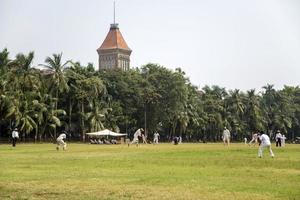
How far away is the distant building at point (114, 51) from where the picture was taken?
161375 mm

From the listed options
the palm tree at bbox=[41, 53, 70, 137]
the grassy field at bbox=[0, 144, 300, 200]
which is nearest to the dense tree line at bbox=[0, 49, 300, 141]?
the palm tree at bbox=[41, 53, 70, 137]

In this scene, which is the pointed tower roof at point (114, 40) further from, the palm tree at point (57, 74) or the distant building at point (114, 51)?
the palm tree at point (57, 74)

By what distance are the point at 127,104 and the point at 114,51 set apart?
7493 cm

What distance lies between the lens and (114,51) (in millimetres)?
161000

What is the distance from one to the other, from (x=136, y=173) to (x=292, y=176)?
18.0 ft

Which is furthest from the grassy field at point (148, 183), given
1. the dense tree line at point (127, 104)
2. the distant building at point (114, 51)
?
the distant building at point (114, 51)

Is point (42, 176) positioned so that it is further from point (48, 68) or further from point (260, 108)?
point (260, 108)

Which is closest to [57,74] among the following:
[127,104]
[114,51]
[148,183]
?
[127,104]

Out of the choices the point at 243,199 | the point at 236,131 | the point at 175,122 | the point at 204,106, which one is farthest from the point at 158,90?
the point at 243,199

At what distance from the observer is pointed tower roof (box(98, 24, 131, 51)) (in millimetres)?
164125

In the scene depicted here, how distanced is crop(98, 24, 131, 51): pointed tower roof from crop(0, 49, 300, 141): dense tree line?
58741 mm

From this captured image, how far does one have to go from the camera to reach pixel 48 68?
73.2 metres

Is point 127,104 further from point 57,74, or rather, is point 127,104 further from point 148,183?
point 148,183

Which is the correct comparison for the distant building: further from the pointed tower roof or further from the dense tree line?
the dense tree line
